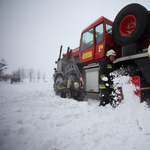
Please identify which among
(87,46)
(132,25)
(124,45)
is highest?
(132,25)

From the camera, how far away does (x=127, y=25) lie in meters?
2.76

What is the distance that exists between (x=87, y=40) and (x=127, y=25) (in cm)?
156

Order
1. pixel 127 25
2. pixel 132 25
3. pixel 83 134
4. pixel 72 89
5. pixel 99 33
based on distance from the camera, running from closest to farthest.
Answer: pixel 83 134, pixel 132 25, pixel 127 25, pixel 99 33, pixel 72 89

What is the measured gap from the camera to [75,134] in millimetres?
1510

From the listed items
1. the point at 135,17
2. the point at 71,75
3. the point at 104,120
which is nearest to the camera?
the point at 104,120

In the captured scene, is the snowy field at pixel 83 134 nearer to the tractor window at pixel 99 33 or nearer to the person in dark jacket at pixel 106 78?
the person in dark jacket at pixel 106 78

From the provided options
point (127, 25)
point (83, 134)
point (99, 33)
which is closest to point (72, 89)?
point (99, 33)

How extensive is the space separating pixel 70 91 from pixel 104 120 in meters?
2.67

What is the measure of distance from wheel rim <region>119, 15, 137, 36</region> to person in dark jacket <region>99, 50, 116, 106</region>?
0.65 metres

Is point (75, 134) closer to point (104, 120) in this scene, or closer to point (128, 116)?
point (104, 120)

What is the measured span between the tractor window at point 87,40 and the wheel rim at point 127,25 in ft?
3.77

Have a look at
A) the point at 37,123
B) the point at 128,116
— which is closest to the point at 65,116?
the point at 37,123

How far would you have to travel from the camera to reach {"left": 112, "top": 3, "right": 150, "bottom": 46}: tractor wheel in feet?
7.62

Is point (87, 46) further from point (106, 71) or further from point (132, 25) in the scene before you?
point (132, 25)
